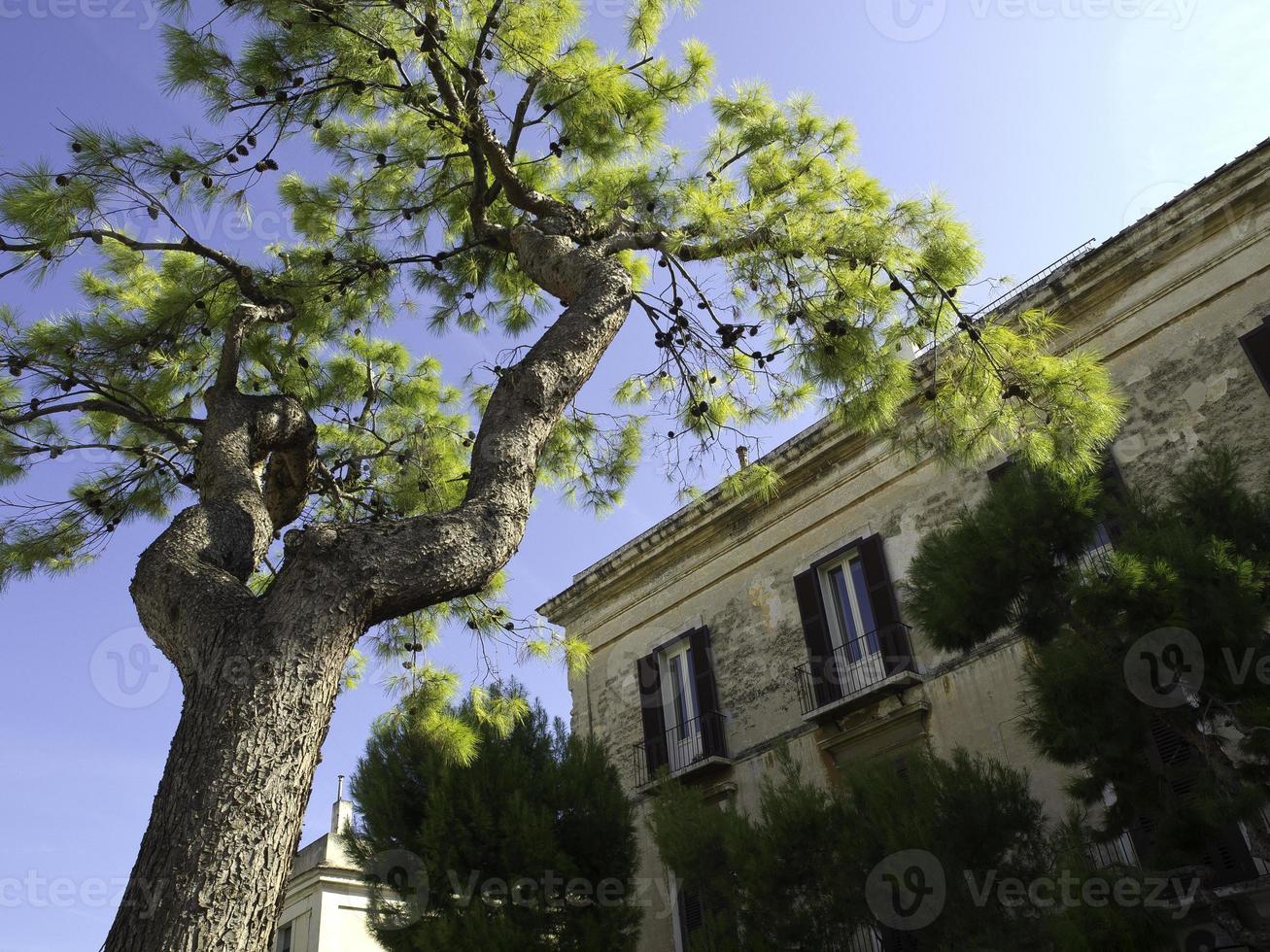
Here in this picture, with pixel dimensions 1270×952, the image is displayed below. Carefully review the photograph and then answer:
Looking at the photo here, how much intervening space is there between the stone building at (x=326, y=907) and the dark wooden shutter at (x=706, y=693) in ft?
25.6

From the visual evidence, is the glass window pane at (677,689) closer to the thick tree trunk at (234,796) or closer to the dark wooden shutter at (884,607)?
the dark wooden shutter at (884,607)

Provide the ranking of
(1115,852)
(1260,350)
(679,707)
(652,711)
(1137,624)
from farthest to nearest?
(652,711) → (679,707) → (1260,350) → (1115,852) → (1137,624)

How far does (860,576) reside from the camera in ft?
39.4

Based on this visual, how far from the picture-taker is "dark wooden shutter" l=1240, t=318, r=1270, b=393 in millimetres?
8859

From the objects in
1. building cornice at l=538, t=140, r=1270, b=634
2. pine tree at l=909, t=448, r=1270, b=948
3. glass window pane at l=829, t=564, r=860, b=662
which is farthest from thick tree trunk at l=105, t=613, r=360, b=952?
glass window pane at l=829, t=564, r=860, b=662

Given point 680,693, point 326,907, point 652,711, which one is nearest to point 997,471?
point 680,693

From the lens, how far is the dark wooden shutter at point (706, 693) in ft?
41.0

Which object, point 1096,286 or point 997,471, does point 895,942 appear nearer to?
point 997,471

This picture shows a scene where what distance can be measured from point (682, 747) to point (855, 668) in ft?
9.57

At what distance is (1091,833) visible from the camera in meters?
6.50

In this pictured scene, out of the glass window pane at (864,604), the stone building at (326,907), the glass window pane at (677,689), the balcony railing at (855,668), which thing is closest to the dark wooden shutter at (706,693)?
the glass window pane at (677,689)

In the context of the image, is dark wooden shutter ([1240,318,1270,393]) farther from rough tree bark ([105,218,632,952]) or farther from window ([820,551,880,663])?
rough tree bark ([105,218,632,952])

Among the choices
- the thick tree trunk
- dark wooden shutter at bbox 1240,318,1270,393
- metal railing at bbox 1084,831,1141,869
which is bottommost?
the thick tree trunk

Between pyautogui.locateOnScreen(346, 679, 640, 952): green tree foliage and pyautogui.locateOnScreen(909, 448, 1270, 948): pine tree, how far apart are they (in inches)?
162
